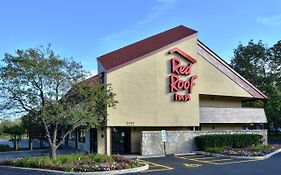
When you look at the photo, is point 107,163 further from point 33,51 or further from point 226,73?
point 226,73

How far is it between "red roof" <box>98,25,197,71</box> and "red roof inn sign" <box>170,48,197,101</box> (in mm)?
1537

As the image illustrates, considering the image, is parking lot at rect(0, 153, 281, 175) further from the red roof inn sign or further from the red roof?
the red roof

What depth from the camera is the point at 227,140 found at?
27125 mm

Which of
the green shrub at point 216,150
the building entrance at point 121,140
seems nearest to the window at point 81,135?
the building entrance at point 121,140

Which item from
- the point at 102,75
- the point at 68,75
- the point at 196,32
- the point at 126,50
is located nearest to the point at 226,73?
the point at 196,32

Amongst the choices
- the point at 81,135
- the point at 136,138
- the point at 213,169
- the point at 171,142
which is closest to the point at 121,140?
the point at 136,138

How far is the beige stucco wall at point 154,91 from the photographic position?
80.7 feet

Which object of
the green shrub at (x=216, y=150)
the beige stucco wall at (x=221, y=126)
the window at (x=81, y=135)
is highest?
the beige stucco wall at (x=221, y=126)

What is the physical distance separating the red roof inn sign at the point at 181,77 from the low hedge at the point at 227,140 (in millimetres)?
3664

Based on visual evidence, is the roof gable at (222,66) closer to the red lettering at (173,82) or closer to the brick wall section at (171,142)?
the red lettering at (173,82)

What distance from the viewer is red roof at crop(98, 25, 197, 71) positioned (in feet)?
83.8

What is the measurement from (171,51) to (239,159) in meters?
10.1

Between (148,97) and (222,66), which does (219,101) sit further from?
(148,97)

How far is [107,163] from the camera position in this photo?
16.9 meters
